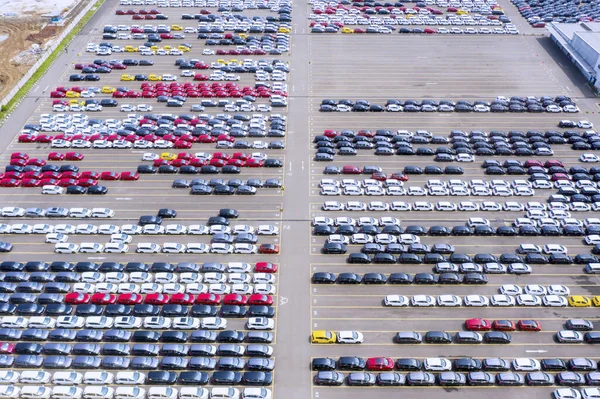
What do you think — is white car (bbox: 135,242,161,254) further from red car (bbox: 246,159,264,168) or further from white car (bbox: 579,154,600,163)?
white car (bbox: 579,154,600,163)

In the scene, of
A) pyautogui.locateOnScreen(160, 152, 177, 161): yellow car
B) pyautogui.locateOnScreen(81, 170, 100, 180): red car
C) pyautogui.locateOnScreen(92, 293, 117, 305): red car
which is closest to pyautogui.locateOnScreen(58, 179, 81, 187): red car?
pyautogui.locateOnScreen(81, 170, 100, 180): red car

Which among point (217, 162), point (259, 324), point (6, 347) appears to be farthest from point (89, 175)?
point (259, 324)

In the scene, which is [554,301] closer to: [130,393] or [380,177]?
[380,177]

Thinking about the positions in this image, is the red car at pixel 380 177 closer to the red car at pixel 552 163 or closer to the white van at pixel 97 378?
the red car at pixel 552 163

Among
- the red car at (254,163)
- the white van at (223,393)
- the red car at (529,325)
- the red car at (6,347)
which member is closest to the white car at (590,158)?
the red car at (529,325)

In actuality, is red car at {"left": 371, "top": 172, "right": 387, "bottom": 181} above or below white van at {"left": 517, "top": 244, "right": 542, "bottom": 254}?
above
